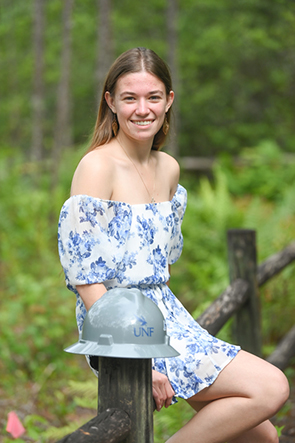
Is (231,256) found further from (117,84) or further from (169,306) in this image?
(117,84)

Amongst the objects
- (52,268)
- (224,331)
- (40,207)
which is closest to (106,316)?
(224,331)

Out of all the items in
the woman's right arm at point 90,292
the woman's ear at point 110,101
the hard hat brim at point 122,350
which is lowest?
the hard hat brim at point 122,350

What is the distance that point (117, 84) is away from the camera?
202cm

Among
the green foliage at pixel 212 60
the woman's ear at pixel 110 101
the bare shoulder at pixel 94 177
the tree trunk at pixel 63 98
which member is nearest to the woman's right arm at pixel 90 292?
the bare shoulder at pixel 94 177

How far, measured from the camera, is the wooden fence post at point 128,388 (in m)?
1.35

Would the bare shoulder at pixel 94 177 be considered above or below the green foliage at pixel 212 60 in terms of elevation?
below

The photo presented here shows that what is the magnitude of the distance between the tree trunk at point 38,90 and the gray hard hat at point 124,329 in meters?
12.5

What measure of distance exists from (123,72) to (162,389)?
45.4 inches

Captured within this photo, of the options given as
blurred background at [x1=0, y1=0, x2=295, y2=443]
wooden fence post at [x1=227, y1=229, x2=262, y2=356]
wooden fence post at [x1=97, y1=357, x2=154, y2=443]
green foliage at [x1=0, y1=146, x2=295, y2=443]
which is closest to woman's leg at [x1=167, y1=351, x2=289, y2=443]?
wooden fence post at [x1=97, y1=357, x2=154, y2=443]

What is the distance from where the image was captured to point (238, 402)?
5.68ft

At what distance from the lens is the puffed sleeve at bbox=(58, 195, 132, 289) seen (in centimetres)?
183

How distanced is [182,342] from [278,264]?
2.31 m

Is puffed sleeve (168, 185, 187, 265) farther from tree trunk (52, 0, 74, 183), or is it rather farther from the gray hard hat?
tree trunk (52, 0, 74, 183)

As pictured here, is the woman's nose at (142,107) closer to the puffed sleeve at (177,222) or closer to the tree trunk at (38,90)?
the puffed sleeve at (177,222)
